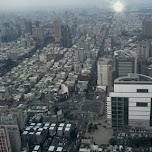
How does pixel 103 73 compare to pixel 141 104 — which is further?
pixel 103 73

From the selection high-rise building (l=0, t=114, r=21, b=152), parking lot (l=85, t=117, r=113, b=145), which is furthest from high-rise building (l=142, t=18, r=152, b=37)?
high-rise building (l=0, t=114, r=21, b=152)

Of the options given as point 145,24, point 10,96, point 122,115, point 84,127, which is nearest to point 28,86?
point 10,96

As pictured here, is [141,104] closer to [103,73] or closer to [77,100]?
[77,100]

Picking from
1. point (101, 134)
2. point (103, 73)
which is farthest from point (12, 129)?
point (103, 73)

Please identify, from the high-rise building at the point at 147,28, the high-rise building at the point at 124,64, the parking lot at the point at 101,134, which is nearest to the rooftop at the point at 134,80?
the parking lot at the point at 101,134

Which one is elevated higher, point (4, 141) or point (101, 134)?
point (4, 141)

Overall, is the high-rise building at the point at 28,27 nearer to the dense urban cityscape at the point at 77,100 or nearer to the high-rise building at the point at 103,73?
the dense urban cityscape at the point at 77,100
